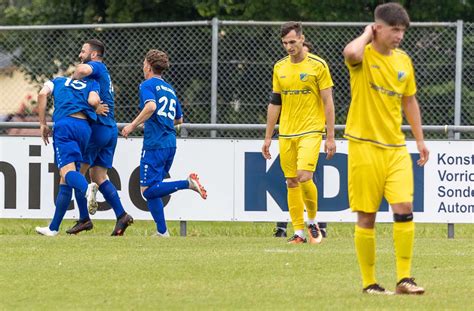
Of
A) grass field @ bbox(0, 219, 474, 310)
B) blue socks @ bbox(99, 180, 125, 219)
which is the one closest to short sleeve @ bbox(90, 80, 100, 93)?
blue socks @ bbox(99, 180, 125, 219)

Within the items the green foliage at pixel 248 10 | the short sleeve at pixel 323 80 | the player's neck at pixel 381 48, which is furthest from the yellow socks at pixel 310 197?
the green foliage at pixel 248 10

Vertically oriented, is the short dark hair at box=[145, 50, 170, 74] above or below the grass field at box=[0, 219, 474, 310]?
above

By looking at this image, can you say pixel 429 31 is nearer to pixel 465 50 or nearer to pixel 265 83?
pixel 465 50

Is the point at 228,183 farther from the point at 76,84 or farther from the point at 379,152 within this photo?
the point at 379,152

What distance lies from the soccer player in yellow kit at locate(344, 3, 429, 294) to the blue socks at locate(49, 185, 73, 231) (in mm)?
5943

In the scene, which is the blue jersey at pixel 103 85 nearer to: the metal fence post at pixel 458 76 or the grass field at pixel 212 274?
the grass field at pixel 212 274

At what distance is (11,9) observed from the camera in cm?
2564

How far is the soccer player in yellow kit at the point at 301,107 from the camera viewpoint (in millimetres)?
12516

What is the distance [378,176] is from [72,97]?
6.03 metres

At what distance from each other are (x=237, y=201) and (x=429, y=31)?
3378mm

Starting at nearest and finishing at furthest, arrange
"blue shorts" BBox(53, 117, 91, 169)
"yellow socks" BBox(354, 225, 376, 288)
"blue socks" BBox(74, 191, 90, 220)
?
"yellow socks" BBox(354, 225, 376, 288) → "blue shorts" BBox(53, 117, 91, 169) → "blue socks" BBox(74, 191, 90, 220)

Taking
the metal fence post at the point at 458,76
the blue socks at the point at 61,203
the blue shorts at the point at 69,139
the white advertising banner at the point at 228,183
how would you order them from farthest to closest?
the metal fence post at the point at 458,76 < the white advertising banner at the point at 228,183 < the blue socks at the point at 61,203 < the blue shorts at the point at 69,139

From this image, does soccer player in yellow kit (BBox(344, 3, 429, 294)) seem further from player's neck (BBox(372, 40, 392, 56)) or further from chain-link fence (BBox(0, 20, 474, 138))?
chain-link fence (BBox(0, 20, 474, 138))

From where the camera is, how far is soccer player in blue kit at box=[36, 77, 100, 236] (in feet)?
45.0
